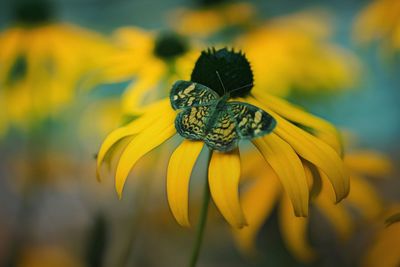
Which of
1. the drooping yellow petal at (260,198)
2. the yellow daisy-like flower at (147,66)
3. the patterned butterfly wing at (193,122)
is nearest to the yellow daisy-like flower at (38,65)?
the yellow daisy-like flower at (147,66)

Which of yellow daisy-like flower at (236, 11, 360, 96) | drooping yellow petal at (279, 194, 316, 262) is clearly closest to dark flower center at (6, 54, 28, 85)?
yellow daisy-like flower at (236, 11, 360, 96)

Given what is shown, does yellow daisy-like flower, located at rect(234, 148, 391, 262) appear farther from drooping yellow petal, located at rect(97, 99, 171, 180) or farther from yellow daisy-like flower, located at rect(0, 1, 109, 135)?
yellow daisy-like flower, located at rect(0, 1, 109, 135)

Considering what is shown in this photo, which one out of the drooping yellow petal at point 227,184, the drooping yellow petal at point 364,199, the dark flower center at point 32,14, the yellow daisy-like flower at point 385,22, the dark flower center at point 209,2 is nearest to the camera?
the drooping yellow petal at point 227,184

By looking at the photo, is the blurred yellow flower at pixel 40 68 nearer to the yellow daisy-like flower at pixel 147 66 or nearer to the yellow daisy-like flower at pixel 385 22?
the yellow daisy-like flower at pixel 147 66

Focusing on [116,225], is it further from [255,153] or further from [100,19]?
[100,19]

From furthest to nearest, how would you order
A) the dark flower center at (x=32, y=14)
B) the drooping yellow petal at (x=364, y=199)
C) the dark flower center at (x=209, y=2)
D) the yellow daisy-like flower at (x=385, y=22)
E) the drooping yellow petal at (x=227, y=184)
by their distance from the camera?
the dark flower center at (x=209, y=2)
the dark flower center at (x=32, y=14)
the yellow daisy-like flower at (x=385, y=22)
the drooping yellow petal at (x=364, y=199)
the drooping yellow petal at (x=227, y=184)

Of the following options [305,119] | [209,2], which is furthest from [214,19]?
[305,119]

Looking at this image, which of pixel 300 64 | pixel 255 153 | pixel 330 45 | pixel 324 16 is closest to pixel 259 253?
pixel 255 153
